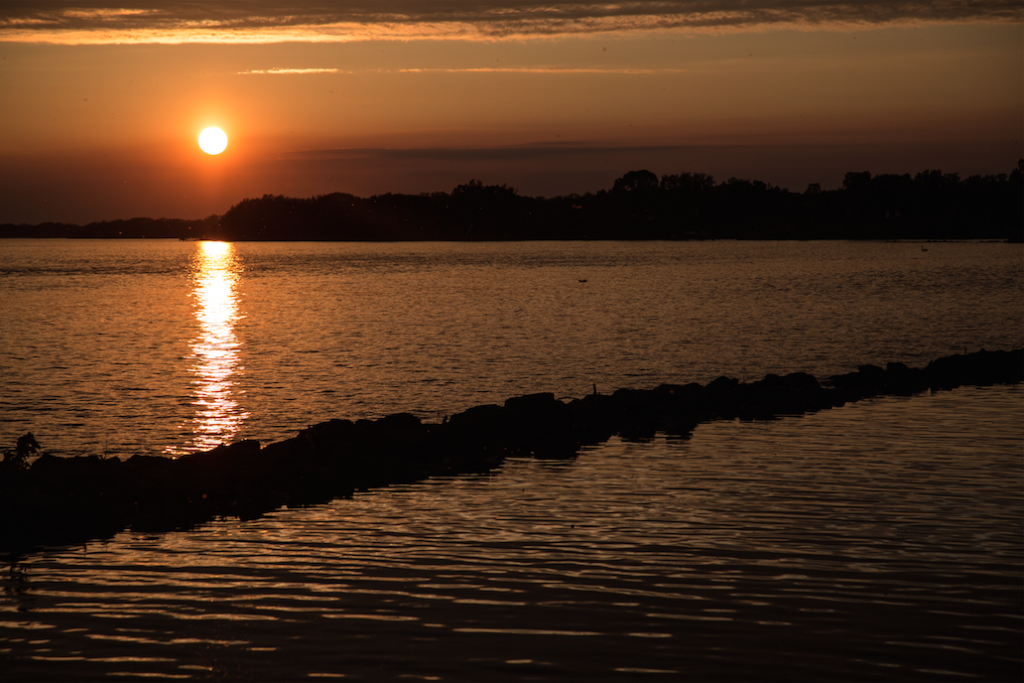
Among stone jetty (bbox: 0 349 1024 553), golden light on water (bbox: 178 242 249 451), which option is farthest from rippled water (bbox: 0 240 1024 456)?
stone jetty (bbox: 0 349 1024 553)

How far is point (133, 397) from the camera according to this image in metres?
35.1

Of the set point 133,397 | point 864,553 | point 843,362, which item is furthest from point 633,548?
point 843,362

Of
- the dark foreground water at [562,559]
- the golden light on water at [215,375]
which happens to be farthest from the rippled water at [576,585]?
the golden light on water at [215,375]

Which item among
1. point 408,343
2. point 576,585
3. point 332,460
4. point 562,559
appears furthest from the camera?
point 408,343

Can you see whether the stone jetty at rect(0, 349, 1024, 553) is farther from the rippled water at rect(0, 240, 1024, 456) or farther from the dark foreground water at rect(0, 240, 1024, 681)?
the rippled water at rect(0, 240, 1024, 456)

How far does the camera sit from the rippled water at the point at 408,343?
32.4 m

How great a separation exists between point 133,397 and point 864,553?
29.4m

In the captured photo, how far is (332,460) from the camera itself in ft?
68.5

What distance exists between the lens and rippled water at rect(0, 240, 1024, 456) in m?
32.4

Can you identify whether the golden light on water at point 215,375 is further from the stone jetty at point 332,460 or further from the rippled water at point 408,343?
the stone jetty at point 332,460

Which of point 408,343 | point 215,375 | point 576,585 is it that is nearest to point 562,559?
point 576,585

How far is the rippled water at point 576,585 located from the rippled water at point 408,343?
12.3m

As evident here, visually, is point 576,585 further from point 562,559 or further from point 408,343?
point 408,343

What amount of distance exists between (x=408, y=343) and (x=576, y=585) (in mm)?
42906
